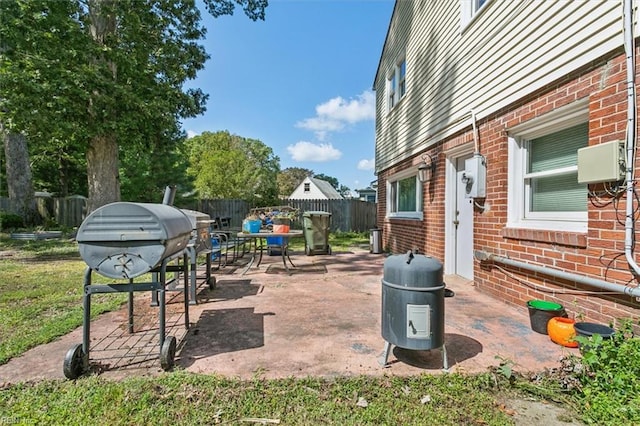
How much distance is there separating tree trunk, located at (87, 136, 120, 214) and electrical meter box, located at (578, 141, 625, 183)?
1152 cm

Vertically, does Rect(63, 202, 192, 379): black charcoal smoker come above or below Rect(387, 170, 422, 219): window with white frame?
below

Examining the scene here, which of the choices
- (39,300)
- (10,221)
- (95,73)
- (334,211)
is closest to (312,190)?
(334,211)

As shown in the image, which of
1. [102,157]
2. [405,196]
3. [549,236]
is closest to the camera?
[549,236]

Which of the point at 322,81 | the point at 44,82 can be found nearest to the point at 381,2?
the point at 322,81

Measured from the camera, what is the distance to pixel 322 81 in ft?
58.5

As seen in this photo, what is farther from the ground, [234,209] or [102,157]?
[102,157]

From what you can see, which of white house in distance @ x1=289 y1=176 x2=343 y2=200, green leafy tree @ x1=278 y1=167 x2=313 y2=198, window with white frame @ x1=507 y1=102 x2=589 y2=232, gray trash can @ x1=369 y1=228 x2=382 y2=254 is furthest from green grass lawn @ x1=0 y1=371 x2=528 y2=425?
green leafy tree @ x1=278 y1=167 x2=313 y2=198

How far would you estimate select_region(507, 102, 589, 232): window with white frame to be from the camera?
10.7 feet

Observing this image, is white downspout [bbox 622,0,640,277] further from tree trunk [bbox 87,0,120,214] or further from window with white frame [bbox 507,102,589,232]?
tree trunk [bbox 87,0,120,214]

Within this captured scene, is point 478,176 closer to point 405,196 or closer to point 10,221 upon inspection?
point 405,196

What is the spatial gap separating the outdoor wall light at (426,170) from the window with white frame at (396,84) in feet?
7.83

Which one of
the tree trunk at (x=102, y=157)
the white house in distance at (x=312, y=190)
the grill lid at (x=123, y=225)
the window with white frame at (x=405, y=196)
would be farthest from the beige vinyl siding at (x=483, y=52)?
the white house in distance at (x=312, y=190)

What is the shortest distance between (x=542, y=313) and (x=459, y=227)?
2.57m

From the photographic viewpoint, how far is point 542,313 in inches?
123
